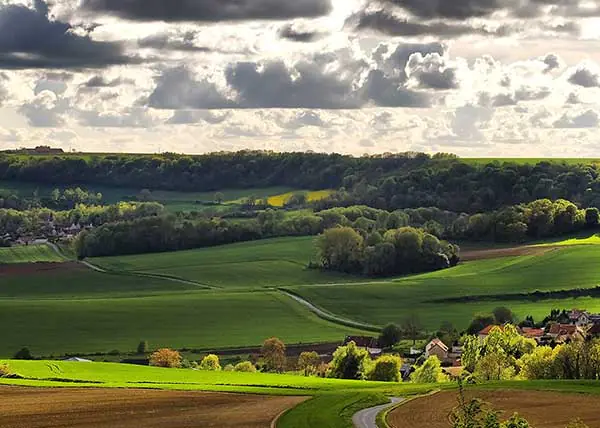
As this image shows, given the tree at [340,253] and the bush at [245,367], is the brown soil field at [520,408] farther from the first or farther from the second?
the tree at [340,253]

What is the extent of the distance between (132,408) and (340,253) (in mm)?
139703

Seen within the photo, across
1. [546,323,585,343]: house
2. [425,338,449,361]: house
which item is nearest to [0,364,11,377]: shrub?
[425,338,449,361]: house

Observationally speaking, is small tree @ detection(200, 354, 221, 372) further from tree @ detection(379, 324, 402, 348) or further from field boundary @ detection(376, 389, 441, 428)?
field boundary @ detection(376, 389, 441, 428)

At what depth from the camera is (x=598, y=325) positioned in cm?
12206

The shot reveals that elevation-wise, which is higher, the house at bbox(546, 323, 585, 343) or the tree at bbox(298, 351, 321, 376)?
the house at bbox(546, 323, 585, 343)

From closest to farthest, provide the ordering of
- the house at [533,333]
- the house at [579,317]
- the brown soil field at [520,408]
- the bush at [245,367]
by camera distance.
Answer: the brown soil field at [520,408] → the bush at [245,367] → the house at [533,333] → the house at [579,317]

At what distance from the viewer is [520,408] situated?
5984cm

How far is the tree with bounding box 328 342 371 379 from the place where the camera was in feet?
344

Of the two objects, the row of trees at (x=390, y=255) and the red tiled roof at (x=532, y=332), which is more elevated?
the row of trees at (x=390, y=255)

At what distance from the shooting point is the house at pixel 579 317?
136 metres

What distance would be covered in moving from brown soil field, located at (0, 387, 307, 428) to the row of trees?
426 feet

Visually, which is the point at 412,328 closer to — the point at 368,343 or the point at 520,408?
the point at 368,343

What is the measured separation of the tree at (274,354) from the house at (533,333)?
1102 inches

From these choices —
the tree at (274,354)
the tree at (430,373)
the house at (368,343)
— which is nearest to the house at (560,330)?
the house at (368,343)
